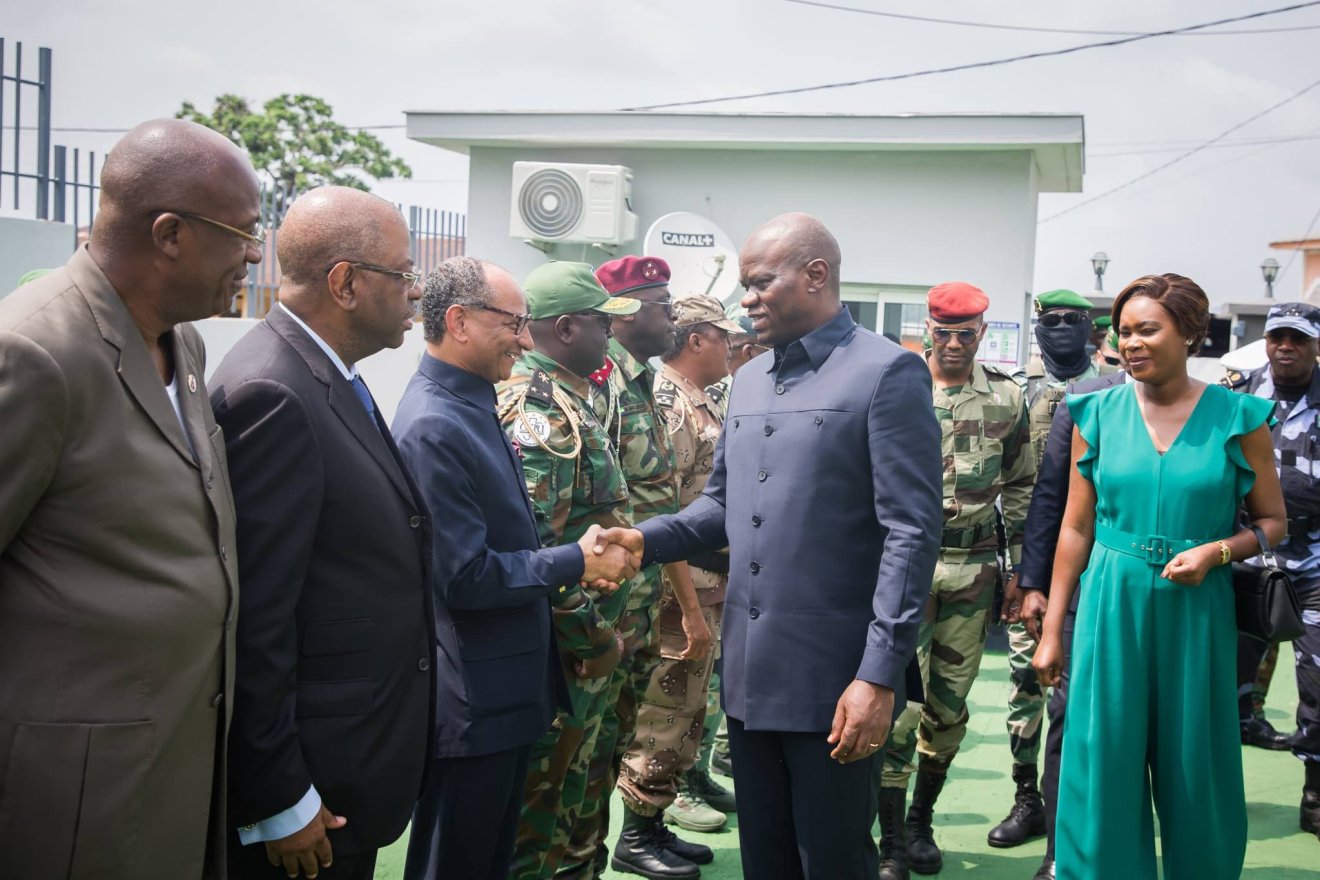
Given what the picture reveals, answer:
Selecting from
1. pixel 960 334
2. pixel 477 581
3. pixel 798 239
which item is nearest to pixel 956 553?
pixel 960 334

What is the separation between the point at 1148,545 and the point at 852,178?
854cm

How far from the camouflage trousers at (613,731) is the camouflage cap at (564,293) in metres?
1.05

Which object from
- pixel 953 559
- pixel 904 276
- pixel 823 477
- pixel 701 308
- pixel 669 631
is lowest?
pixel 669 631

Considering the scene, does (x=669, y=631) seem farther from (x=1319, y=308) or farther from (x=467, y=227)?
(x=467, y=227)

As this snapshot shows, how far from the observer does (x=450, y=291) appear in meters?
3.22

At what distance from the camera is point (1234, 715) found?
144 inches

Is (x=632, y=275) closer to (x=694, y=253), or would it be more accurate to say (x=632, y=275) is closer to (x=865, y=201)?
(x=694, y=253)

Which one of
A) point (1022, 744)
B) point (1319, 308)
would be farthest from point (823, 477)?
point (1319, 308)

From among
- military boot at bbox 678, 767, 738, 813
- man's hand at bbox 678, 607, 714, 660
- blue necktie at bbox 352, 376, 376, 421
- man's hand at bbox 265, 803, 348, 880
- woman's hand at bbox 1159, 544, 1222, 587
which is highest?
blue necktie at bbox 352, 376, 376, 421

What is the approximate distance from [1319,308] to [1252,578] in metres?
2.17

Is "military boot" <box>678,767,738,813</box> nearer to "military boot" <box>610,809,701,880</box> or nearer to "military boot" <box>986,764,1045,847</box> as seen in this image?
"military boot" <box>610,809,701,880</box>

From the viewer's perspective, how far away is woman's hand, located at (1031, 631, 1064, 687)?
12.9ft

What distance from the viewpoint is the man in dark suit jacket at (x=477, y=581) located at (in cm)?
288

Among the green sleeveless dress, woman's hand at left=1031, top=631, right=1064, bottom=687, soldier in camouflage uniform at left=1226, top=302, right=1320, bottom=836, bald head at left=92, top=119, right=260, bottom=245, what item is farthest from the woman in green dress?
bald head at left=92, top=119, right=260, bottom=245
